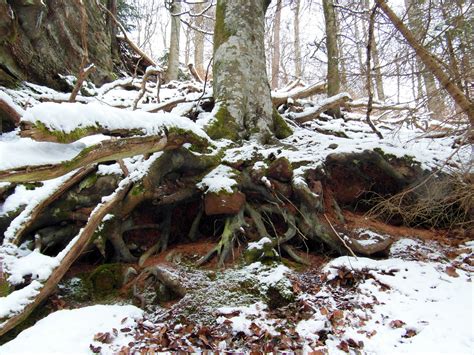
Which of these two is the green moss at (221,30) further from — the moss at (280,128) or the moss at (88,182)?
the moss at (88,182)

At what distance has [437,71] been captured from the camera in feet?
9.84

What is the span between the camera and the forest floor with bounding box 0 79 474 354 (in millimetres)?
2109

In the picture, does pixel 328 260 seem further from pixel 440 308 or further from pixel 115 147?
pixel 115 147

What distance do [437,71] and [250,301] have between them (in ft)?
9.43

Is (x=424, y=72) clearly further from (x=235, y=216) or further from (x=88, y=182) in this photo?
(x=88, y=182)

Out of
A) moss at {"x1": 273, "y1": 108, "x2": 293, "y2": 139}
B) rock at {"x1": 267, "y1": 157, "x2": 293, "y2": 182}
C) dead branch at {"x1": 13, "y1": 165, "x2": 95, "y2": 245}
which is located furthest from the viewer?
moss at {"x1": 273, "y1": 108, "x2": 293, "y2": 139}

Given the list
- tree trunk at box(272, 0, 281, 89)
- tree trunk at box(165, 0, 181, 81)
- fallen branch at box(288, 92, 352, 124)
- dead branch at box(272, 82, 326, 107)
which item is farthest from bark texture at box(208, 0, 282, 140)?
tree trunk at box(272, 0, 281, 89)

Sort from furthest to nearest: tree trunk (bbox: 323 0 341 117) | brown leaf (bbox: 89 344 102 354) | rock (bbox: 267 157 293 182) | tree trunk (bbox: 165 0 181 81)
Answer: tree trunk (bbox: 165 0 181 81)
tree trunk (bbox: 323 0 341 117)
rock (bbox: 267 157 293 182)
brown leaf (bbox: 89 344 102 354)

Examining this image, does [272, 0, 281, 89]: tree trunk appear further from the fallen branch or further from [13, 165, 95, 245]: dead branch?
[13, 165, 95, 245]: dead branch

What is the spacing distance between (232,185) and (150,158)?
0.92 m

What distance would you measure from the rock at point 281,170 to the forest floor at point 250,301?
0.70 feet

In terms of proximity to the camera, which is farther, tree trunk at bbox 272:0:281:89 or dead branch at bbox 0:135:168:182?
tree trunk at bbox 272:0:281:89

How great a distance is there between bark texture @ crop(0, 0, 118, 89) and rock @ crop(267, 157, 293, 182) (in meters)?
2.99

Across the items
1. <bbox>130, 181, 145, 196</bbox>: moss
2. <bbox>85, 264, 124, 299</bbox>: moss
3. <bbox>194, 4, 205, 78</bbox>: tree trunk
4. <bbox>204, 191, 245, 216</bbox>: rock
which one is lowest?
<bbox>85, 264, 124, 299</bbox>: moss
